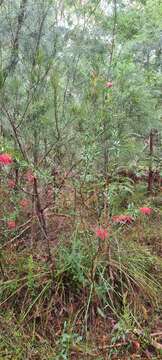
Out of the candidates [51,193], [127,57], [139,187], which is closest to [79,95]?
[51,193]

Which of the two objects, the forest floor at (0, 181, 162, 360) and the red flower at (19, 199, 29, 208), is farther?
the red flower at (19, 199, 29, 208)

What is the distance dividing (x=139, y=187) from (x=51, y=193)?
2.70 m

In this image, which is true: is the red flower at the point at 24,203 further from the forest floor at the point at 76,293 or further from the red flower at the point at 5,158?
the red flower at the point at 5,158

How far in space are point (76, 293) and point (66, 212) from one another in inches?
29.2

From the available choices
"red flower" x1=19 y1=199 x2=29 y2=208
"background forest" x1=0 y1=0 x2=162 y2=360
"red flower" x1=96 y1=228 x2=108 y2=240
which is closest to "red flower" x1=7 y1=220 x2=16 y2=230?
"background forest" x1=0 y1=0 x2=162 y2=360

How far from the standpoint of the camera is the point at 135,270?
10.6 ft

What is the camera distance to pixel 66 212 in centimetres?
340

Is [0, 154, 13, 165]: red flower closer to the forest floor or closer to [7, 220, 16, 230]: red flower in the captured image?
the forest floor

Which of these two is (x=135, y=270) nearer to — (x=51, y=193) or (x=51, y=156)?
(x=51, y=193)

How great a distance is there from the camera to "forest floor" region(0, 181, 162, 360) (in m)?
2.60

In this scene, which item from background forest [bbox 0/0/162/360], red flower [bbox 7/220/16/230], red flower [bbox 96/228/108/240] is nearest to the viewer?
background forest [bbox 0/0/162/360]

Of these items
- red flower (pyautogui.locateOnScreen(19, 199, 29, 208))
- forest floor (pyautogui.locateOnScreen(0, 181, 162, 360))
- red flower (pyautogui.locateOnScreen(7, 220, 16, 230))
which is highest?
red flower (pyautogui.locateOnScreen(19, 199, 29, 208))

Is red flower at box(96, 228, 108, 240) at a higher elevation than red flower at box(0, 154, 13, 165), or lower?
lower

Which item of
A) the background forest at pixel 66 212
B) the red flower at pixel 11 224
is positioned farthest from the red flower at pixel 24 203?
the red flower at pixel 11 224
